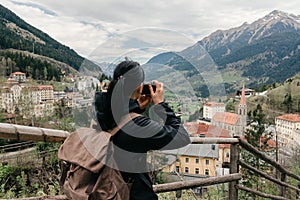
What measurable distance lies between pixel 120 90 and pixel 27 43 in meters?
64.3

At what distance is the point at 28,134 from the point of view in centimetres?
101

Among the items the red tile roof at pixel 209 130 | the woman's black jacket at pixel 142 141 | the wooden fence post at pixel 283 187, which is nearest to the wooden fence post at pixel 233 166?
the red tile roof at pixel 209 130

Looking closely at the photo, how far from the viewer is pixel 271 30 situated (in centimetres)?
14775

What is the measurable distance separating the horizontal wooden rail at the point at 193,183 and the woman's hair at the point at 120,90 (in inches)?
29.3

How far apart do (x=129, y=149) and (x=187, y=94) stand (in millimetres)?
335

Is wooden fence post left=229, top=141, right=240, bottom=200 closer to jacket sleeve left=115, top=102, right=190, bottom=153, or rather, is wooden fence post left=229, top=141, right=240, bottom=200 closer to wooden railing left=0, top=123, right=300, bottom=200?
wooden railing left=0, top=123, right=300, bottom=200

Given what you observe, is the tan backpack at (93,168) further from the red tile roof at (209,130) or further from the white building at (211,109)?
the red tile roof at (209,130)

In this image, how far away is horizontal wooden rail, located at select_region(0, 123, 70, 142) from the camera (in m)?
0.96

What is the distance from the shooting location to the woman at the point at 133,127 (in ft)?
3.15

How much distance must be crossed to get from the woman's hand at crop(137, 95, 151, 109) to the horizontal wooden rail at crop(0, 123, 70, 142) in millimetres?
347

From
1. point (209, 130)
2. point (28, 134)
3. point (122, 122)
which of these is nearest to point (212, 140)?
point (209, 130)

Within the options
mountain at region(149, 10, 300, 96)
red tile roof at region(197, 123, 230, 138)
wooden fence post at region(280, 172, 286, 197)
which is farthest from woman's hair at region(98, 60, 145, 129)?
mountain at region(149, 10, 300, 96)

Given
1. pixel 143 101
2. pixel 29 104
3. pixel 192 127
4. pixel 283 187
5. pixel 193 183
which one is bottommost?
pixel 283 187

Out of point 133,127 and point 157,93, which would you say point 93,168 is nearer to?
point 133,127
